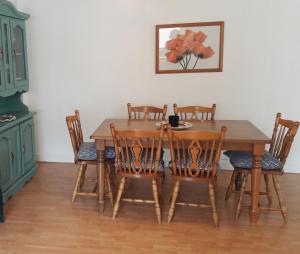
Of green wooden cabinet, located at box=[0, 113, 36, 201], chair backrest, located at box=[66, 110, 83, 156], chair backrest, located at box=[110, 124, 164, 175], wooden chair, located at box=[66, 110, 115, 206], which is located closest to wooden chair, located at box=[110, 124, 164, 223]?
chair backrest, located at box=[110, 124, 164, 175]

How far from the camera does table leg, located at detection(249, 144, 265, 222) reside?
2494 mm

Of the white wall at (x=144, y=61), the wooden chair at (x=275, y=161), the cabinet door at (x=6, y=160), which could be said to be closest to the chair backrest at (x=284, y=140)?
the wooden chair at (x=275, y=161)

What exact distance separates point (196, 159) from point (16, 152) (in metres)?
1.89

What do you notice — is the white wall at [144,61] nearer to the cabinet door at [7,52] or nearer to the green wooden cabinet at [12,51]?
the green wooden cabinet at [12,51]

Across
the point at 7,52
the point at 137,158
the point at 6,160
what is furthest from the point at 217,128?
the point at 7,52

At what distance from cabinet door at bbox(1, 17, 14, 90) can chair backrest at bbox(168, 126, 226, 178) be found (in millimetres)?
1814

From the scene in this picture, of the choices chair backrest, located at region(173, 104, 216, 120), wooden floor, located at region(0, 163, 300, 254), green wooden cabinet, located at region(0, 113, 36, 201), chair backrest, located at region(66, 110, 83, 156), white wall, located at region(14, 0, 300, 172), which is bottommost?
wooden floor, located at region(0, 163, 300, 254)

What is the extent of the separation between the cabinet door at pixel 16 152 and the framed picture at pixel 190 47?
177 cm

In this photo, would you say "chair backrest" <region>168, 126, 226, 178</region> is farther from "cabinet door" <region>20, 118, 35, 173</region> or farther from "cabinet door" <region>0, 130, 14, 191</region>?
"cabinet door" <region>20, 118, 35, 173</region>

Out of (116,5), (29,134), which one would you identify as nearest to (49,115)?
(29,134)

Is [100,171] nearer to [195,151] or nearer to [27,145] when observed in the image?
[195,151]

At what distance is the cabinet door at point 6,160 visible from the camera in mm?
2900

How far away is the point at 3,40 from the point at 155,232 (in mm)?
2313

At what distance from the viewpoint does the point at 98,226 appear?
8.46ft
